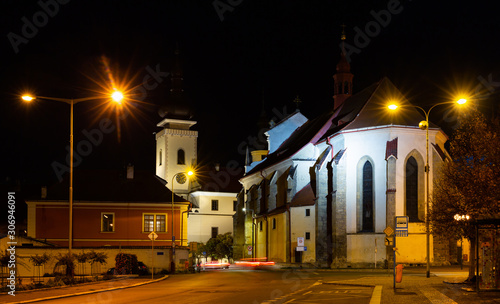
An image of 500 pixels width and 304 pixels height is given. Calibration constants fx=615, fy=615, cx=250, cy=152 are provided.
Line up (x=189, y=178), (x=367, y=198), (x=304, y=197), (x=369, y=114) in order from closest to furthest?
(x=367, y=198), (x=369, y=114), (x=304, y=197), (x=189, y=178)

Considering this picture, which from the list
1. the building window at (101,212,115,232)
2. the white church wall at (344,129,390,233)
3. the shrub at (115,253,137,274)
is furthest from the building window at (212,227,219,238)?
the shrub at (115,253,137,274)

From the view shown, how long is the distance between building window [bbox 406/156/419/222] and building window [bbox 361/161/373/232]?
2673mm

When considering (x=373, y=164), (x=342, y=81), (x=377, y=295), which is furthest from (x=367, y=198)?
(x=377, y=295)

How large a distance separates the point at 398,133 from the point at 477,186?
21123mm

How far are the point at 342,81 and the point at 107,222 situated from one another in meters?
25.9

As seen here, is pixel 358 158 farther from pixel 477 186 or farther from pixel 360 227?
pixel 477 186

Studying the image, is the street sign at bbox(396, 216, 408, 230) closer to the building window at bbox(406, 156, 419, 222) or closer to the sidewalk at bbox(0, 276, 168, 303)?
the sidewalk at bbox(0, 276, 168, 303)

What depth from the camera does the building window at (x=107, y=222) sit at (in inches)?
2080

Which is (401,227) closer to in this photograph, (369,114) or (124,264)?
(124,264)

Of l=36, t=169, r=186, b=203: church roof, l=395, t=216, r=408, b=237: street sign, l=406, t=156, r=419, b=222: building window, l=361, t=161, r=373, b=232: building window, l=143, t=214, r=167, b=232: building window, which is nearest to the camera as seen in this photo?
l=395, t=216, r=408, b=237: street sign

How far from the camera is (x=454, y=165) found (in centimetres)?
2617

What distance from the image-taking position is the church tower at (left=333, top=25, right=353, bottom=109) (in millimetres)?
59531

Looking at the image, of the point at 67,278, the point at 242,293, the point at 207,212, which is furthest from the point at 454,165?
the point at 207,212

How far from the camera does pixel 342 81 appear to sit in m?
60.1
